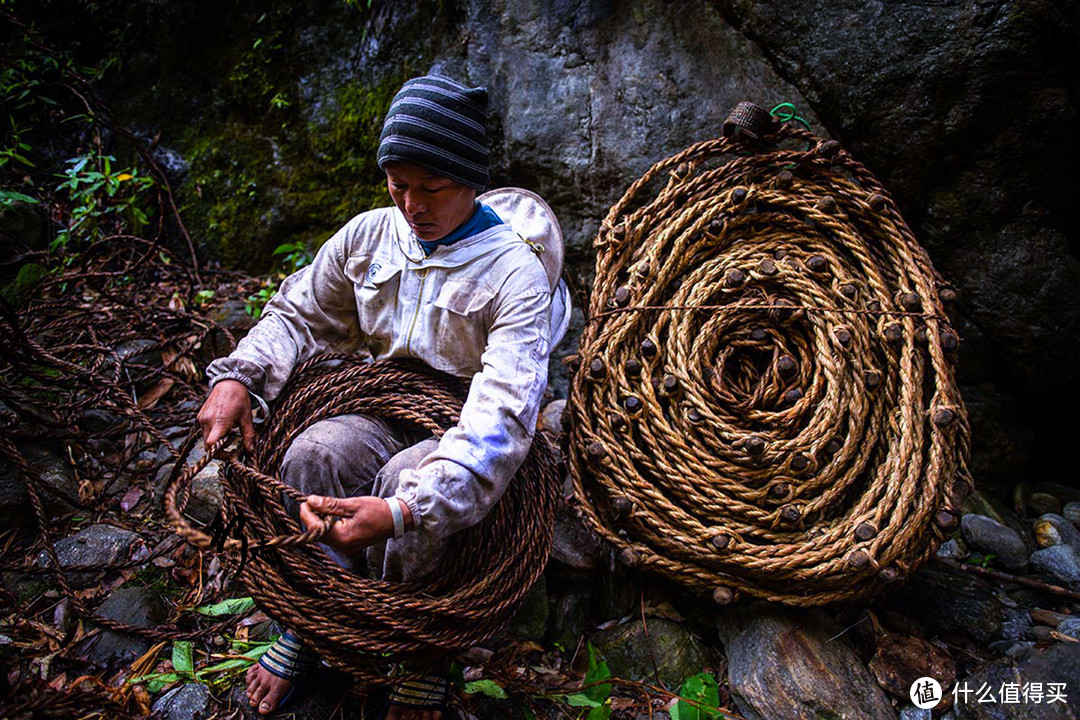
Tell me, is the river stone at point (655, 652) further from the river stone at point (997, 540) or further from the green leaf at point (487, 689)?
the river stone at point (997, 540)

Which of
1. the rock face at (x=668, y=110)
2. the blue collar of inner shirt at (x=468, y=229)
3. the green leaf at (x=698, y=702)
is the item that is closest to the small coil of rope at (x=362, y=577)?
the blue collar of inner shirt at (x=468, y=229)

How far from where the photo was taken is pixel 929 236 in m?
2.76

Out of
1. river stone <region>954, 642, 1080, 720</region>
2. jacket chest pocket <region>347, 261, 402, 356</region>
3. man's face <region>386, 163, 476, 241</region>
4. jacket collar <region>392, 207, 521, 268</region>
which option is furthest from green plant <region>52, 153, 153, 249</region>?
river stone <region>954, 642, 1080, 720</region>

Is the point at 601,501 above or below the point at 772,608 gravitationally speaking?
above

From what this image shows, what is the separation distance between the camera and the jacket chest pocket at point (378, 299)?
2139 mm

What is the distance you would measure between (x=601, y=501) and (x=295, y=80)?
3.21 metres

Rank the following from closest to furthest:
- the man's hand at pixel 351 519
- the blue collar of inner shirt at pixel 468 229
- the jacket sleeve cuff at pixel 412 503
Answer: the man's hand at pixel 351 519 < the jacket sleeve cuff at pixel 412 503 < the blue collar of inner shirt at pixel 468 229

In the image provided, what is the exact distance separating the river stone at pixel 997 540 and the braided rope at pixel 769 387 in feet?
2.02

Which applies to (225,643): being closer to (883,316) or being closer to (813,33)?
(883,316)

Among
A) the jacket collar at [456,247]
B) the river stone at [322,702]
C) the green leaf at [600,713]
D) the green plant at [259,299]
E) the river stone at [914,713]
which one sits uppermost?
the jacket collar at [456,247]

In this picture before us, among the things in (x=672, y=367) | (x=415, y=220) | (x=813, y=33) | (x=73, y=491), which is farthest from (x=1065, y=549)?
(x=73, y=491)

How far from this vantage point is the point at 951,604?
225 cm

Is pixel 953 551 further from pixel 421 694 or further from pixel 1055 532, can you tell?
pixel 421 694

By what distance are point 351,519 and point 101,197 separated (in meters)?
3.50
